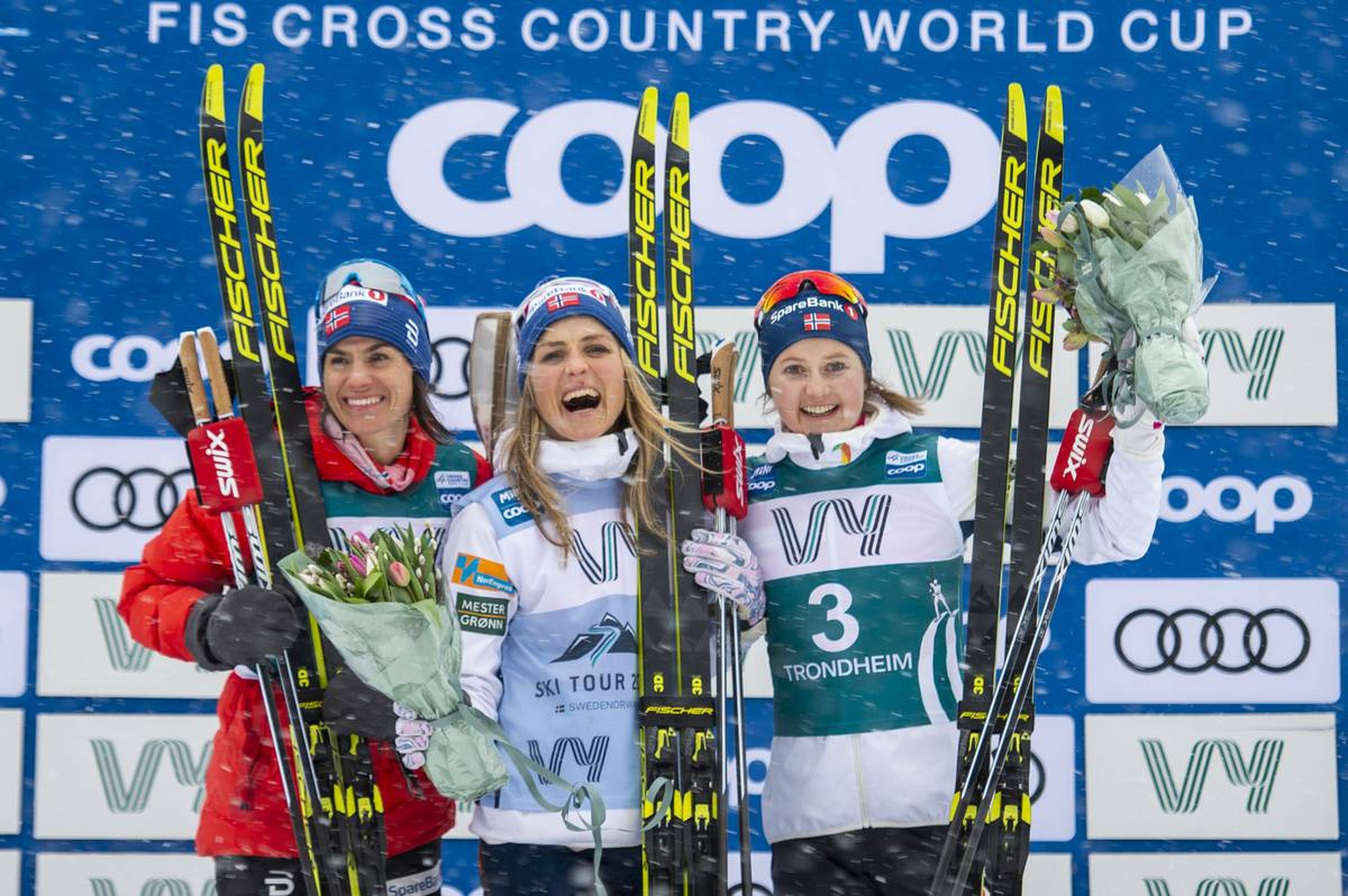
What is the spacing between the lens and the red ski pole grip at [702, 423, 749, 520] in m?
3.16

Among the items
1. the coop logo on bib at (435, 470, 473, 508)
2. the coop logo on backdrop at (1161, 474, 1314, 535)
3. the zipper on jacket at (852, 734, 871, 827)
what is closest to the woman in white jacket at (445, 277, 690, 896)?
the coop logo on bib at (435, 470, 473, 508)

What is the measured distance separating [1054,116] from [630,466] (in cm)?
136

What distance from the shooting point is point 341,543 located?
10.3 feet

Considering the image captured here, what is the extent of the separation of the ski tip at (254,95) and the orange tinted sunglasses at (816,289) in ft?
4.30

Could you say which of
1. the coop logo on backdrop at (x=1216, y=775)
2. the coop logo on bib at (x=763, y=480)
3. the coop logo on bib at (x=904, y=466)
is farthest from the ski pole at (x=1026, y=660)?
the coop logo on backdrop at (x=1216, y=775)

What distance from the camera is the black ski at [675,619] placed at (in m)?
3.03

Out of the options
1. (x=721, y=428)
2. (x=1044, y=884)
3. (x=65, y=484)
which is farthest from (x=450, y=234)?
(x=1044, y=884)

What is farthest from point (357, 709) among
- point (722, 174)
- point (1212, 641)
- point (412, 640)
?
point (1212, 641)

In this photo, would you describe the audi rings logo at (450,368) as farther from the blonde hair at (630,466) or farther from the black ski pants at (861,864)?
the black ski pants at (861,864)

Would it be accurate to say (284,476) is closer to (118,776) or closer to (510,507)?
(510,507)

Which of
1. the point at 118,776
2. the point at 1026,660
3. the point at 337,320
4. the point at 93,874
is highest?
the point at 337,320

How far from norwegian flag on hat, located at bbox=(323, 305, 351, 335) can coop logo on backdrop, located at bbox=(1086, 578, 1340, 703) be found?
2.57 metres

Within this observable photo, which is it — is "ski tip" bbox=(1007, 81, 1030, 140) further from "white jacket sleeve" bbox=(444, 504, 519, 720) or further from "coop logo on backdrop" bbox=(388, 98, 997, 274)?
"white jacket sleeve" bbox=(444, 504, 519, 720)

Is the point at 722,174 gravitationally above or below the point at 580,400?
above
